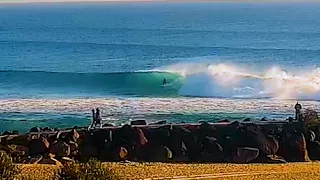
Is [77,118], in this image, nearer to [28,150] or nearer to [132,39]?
[28,150]

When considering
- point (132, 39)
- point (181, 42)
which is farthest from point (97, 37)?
point (181, 42)

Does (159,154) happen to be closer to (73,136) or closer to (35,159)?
(73,136)

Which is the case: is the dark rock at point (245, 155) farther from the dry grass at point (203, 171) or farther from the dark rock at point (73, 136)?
the dark rock at point (73, 136)

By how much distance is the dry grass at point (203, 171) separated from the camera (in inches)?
603

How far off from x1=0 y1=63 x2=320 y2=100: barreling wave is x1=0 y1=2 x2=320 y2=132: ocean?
57 millimetres

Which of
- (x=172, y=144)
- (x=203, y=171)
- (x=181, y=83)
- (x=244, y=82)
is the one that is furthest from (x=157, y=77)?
(x=203, y=171)

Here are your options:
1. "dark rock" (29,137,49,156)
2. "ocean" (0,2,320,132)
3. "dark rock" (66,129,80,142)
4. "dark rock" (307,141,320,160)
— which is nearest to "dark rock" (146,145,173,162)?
"dark rock" (66,129,80,142)

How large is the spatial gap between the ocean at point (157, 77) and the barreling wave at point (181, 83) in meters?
0.06

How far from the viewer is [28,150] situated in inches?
704

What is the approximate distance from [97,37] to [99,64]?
2994 cm

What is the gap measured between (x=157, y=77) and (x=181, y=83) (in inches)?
116

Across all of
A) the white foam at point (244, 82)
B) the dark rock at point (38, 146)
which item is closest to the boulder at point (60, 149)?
the dark rock at point (38, 146)

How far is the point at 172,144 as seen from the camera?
18562 millimetres

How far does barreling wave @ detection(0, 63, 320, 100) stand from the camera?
38625mm
